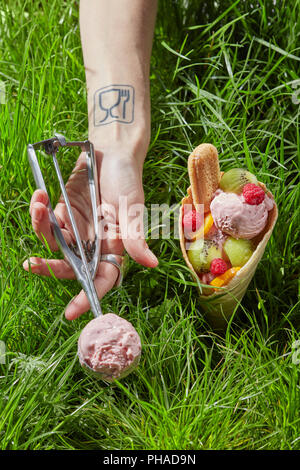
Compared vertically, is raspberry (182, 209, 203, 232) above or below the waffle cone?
above

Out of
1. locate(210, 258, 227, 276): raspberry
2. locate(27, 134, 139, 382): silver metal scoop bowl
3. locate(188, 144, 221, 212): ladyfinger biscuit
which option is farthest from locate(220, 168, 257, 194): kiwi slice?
locate(27, 134, 139, 382): silver metal scoop bowl

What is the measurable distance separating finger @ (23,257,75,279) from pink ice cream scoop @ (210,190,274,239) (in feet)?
0.98

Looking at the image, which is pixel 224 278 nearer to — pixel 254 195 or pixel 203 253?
pixel 203 253

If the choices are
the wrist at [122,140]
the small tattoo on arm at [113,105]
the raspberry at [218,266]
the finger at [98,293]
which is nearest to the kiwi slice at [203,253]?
the raspberry at [218,266]

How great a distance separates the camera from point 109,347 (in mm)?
853

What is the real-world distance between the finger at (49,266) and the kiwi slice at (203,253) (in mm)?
234

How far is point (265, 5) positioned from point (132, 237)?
78 centimetres

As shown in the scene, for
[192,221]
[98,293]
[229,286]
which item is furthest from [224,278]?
[98,293]

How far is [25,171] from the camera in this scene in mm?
1247

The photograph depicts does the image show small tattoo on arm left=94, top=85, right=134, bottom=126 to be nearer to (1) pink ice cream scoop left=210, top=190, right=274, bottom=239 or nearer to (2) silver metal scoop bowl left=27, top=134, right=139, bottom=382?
(2) silver metal scoop bowl left=27, top=134, right=139, bottom=382

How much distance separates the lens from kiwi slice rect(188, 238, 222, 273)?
1032mm

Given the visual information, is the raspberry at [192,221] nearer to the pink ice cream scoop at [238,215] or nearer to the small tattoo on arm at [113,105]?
the pink ice cream scoop at [238,215]

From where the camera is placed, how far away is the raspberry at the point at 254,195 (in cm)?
101

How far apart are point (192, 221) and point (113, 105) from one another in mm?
391
